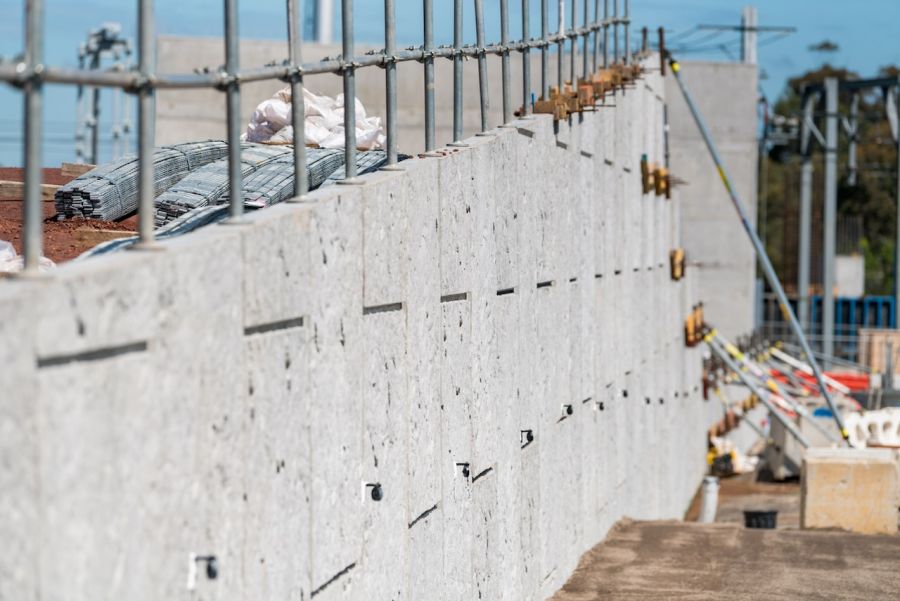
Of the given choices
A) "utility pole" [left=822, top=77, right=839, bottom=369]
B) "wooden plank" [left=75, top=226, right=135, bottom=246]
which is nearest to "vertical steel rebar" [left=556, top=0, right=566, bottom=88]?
"wooden plank" [left=75, top=226, right=135, bottom=246]

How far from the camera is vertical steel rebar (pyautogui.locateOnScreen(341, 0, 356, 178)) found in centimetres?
682

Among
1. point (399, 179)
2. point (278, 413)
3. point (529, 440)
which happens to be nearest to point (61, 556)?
point (278, 413)

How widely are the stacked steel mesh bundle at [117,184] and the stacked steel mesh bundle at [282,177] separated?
682 mm

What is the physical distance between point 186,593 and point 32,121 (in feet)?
4.83

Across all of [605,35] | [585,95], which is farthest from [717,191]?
[585,95]

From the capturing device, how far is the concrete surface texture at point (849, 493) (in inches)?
611

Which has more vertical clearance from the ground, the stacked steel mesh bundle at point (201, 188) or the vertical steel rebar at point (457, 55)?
the vertical steel rebar at point (457, 55)

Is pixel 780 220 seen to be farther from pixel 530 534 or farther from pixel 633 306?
pixel 530 534

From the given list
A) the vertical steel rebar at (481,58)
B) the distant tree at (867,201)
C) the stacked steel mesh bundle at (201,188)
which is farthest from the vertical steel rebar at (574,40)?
the distant tree at (867,201)

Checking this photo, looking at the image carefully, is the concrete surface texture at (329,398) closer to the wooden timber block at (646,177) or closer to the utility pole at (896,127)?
the wooden timber block at (646,177)

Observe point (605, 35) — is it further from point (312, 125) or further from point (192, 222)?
point (192, 222)

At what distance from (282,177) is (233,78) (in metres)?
3.03

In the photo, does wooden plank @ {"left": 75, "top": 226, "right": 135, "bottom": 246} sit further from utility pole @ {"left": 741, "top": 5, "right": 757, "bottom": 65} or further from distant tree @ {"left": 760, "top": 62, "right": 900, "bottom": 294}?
distant tree @ {"left": 760, "top": 62, "right": 900, "bottom": 294}

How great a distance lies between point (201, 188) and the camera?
28.0 feet
